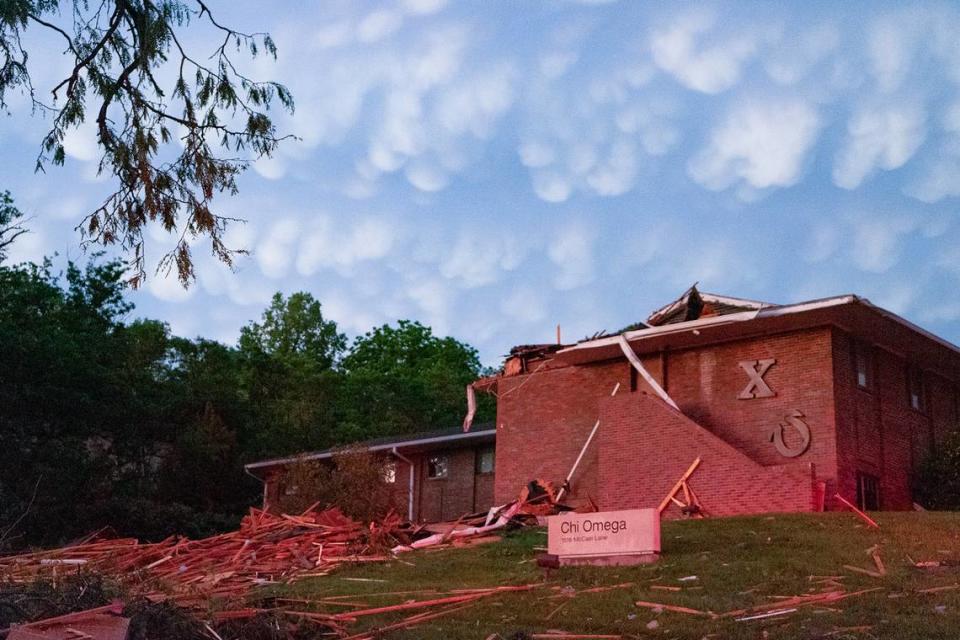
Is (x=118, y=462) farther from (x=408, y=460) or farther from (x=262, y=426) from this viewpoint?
(x=408, y=460)

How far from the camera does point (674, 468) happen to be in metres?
23.8

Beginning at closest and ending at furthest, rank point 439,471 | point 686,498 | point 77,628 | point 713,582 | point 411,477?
point 77,628, point 713,582, point 686,498, point 439,471, point 411,477

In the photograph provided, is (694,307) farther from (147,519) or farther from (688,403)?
(147,519)

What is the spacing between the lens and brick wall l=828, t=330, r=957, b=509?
76.3ft

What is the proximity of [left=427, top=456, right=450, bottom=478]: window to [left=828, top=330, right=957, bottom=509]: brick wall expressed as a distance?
43.7 ft

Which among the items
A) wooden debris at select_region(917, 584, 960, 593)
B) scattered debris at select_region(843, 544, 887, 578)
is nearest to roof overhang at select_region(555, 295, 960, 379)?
scattered debris at select_region(843, 544, 887, 578)

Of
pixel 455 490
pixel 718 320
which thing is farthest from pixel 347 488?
pixel 718 320

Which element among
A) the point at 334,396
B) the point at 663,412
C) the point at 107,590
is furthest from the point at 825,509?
the point at 334,396

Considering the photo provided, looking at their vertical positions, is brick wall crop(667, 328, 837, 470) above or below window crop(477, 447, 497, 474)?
above

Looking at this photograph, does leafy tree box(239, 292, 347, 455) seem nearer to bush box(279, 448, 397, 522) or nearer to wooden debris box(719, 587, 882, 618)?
bush box(279, 448, 397, 522)

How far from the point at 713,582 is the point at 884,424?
37.8 ft

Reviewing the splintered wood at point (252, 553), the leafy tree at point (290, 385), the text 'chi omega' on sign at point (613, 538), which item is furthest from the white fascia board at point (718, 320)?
the leafy tree at point (290, 385)

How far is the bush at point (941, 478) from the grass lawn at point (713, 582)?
4.95m

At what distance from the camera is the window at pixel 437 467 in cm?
3381
